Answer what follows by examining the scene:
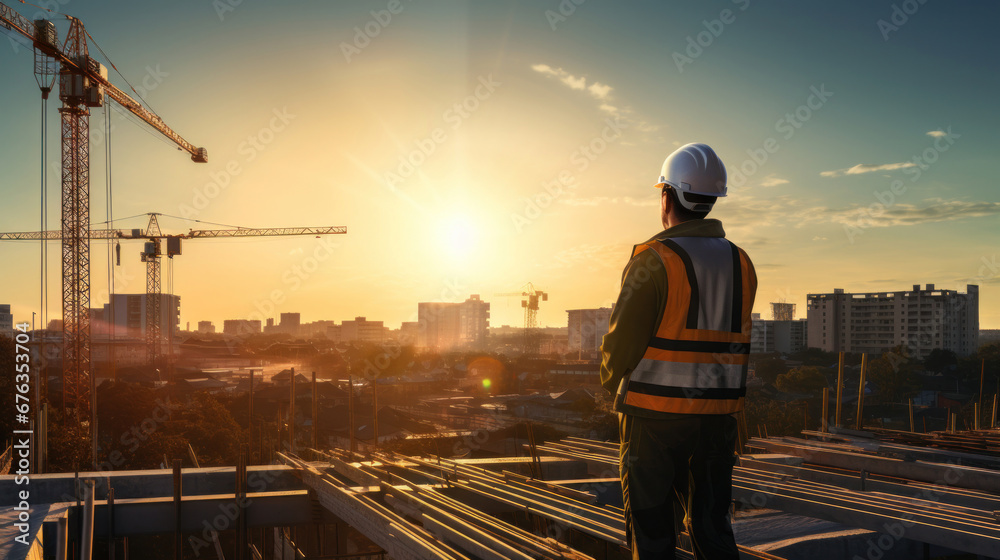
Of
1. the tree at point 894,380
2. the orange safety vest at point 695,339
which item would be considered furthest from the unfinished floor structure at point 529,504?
the tree at point 894,380

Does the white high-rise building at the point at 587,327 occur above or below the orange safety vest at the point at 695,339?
below

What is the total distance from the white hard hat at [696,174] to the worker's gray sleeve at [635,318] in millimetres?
362

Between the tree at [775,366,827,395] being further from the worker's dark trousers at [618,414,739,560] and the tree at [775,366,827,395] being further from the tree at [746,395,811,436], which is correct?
the worker's dark trousers at [618,414,739,560]

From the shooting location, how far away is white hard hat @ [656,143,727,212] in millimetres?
2240

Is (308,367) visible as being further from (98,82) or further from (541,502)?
(541,502)

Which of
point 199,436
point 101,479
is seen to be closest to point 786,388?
point 199,436

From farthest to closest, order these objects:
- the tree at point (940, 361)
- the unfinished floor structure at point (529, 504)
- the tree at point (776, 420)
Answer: the tree at point (940, 361) < the tree at point (776, 420) < the unfinished floor structure at point (529, 504)

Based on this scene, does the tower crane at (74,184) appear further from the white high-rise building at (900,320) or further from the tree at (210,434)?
the white high-rise building at (900,320)

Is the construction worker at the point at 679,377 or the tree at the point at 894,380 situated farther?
the tree at the point at 894,380

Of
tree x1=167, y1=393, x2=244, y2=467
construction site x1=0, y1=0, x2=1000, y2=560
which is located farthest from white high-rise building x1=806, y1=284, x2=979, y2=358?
tree x1=167, y1=393, x2=244, y2=467

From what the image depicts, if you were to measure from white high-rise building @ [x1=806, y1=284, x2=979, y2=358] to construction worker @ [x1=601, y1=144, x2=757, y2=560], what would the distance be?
3585 inches

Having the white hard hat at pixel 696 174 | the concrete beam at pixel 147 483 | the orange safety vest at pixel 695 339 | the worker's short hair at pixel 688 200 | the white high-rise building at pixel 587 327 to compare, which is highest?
the white hard hat at pixel 696 174

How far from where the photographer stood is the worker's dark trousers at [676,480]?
2033 mm

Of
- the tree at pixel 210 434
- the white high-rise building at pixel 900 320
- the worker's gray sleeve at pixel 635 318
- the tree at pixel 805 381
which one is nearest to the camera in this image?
the worker's gray sleeve at pixel 635 318
